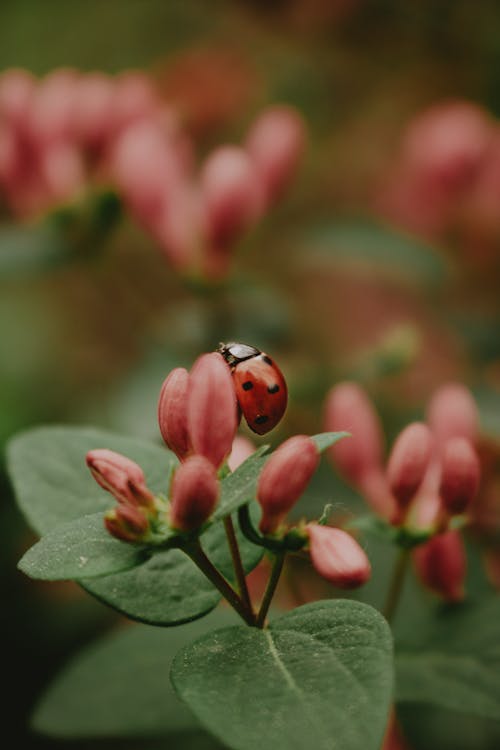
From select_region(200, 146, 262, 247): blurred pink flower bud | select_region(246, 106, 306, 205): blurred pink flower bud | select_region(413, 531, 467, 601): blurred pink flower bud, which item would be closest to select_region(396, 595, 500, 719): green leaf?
select_region(413, 531, 467, 601): blurred pink flower bud

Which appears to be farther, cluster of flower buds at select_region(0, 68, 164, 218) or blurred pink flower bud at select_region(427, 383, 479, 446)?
→ cluster of flower buds at select_region(0, 68, 164, 218)

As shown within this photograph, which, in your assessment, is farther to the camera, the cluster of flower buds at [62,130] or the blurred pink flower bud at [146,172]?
the cluster of flower buds at [62,130]

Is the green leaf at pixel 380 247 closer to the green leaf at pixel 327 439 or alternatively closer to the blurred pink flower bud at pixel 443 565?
the blurred pink flower bud at pixel 443 565

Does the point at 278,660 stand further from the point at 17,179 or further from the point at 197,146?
the point at 197,146

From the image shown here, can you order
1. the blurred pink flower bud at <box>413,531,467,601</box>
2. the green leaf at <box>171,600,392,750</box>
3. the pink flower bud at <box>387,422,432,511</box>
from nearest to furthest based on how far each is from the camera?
the green leaf at <box>171,600,392,750</box>
the pink flower bud at <box>387,422,432,511</box>
the blurred pink flower bud at <box>413,531,467,601</box>

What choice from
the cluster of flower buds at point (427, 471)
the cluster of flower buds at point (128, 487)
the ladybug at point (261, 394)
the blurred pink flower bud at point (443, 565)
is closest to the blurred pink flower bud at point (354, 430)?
the cluster of flower buds at point (427, 471)

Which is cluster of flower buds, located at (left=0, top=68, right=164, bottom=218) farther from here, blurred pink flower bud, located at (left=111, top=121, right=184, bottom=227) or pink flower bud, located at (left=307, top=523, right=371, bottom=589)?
pink flower bud, located at (left=307, top=523, right=371, bottom=589)
